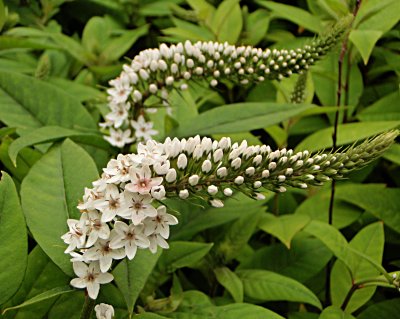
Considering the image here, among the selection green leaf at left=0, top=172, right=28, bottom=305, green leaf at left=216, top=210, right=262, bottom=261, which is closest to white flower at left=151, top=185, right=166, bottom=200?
green leaf at left=0, top=172, right=28, bottom=305

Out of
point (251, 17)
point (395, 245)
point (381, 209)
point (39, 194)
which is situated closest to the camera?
point (39, 194)

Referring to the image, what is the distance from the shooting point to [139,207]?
51.0 inches

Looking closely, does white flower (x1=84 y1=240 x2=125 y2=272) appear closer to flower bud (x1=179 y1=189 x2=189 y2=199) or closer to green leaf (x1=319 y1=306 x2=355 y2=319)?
flower bud (x1=179 y1=189 x2=189 y2=199)

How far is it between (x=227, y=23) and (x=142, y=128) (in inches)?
40.0

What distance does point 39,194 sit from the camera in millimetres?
1622

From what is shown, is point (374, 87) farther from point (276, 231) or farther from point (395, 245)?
point (276, 231)

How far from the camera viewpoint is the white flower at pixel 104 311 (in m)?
1.42

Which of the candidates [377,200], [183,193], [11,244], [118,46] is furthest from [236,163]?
[118,46]

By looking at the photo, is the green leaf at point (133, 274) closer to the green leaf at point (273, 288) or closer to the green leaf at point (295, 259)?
the green leaf at point (273, 288)

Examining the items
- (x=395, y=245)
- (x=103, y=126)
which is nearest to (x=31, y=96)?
(x=103, y=126)

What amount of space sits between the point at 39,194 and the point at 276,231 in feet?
2.52

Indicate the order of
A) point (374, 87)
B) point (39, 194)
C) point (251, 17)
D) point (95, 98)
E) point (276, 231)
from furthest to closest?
point (251, 17)
point (374, 87)
point (95, 98)
point (276, 231)
point (39, 194)

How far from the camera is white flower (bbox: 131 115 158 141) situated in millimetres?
2104

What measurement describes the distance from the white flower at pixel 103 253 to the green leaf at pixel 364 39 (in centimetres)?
116
